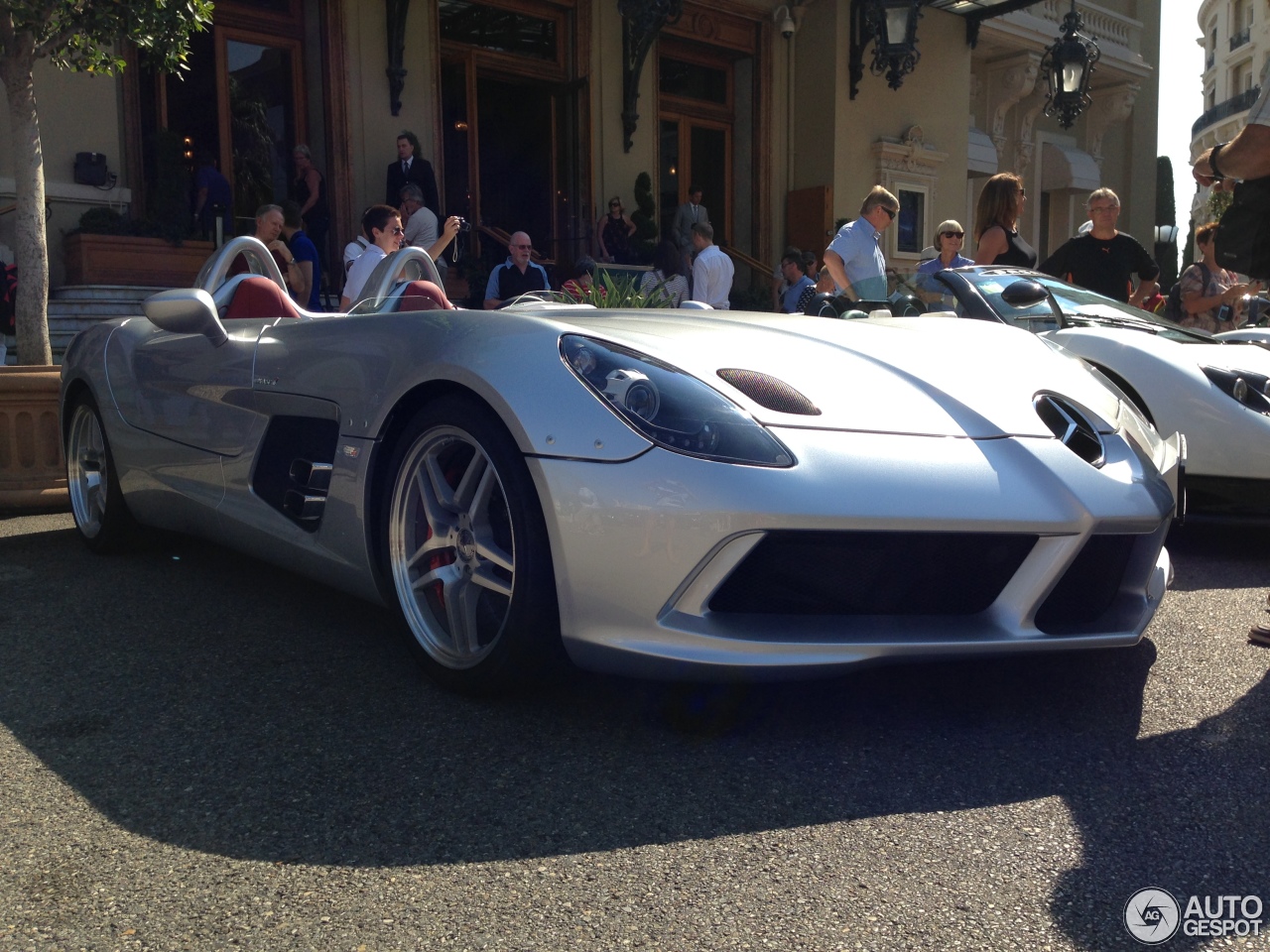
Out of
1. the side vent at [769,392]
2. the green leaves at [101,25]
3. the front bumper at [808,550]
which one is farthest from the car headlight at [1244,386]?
the green leaves at [101,25]

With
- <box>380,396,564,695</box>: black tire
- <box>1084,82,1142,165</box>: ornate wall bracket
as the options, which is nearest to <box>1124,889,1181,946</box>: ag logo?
<box>380,396,564,695</box>: black tire

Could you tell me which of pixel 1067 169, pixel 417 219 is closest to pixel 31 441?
pixel 417 219

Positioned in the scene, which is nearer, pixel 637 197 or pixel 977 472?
pixel 977 472

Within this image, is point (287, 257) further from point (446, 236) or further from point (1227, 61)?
point (1227, 61)

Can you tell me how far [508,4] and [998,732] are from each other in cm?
1211

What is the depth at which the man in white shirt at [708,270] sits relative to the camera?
927 centimetres

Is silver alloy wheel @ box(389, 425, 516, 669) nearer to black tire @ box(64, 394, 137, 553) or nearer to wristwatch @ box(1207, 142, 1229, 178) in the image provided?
black tire @ box(64, 394, 137, 553)

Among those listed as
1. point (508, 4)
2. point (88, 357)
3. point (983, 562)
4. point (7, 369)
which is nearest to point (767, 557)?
point (983, 562)

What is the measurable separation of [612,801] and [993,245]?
5459 mm

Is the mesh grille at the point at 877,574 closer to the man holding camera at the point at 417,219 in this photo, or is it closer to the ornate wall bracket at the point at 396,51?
the man holding camera at the point at 417,219

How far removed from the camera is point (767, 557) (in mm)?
2297

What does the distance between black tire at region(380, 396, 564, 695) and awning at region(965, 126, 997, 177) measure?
1775cm

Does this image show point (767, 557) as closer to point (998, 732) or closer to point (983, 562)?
point (983, 562)

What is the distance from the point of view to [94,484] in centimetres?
450
